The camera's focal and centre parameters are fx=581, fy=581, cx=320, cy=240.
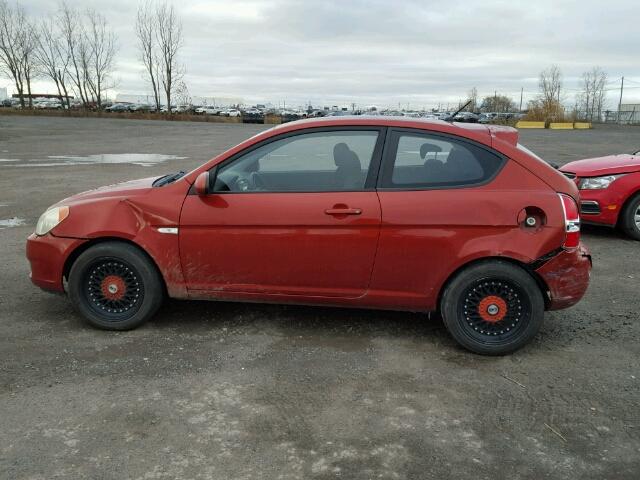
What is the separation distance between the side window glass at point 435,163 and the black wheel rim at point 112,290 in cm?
207

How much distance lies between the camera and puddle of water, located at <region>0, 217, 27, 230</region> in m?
8.20

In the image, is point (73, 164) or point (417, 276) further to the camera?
point (73, 164)

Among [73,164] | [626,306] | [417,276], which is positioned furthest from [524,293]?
[73,164]

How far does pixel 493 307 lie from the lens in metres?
4.10

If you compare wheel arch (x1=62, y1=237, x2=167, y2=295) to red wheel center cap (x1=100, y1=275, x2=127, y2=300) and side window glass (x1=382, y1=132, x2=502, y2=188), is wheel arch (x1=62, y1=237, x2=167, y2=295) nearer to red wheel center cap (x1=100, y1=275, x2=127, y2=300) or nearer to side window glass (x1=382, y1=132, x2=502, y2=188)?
red wheel center cap (x1=100, y1=275, x2=127, y2=300)

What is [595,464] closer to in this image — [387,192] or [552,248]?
[552,248]

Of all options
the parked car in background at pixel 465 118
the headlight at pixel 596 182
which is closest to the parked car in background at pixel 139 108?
the headlight at pixel 596 182

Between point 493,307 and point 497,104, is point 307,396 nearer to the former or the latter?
point 493,307

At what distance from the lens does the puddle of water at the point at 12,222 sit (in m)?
8.20

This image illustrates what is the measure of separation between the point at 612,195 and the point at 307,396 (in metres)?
5.78

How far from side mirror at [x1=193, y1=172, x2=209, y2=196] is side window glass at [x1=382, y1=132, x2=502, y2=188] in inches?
50.1

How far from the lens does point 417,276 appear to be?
4121 millimetres

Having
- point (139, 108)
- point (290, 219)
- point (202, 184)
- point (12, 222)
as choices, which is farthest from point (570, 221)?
point (139, 108)

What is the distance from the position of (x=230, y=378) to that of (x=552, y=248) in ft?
7.62
